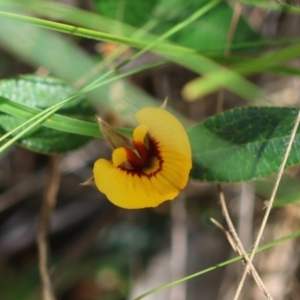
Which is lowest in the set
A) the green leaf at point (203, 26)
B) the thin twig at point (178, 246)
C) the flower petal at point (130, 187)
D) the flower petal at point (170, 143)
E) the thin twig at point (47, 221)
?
the thin twig at point (178, 246)

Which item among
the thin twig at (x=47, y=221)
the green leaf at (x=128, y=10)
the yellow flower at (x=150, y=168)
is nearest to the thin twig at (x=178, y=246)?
the thin twig at (x=47, y=221)

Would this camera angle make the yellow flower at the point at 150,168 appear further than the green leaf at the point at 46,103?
No

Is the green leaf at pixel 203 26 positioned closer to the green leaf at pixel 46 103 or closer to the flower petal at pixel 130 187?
the green leaf at pixel 46 103

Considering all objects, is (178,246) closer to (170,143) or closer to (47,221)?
(47,221)

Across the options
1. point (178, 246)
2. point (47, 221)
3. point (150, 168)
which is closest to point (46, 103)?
point (150, 168)

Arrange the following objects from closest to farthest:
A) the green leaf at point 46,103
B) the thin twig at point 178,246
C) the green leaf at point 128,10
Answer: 1. the green leaf at point 46,103
2. the green leaf at point 128,10
3. the thin twig at point 178,246

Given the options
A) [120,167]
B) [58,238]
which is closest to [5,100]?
[120,167]

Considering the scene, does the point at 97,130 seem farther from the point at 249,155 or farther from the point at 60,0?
the point at 60,0
